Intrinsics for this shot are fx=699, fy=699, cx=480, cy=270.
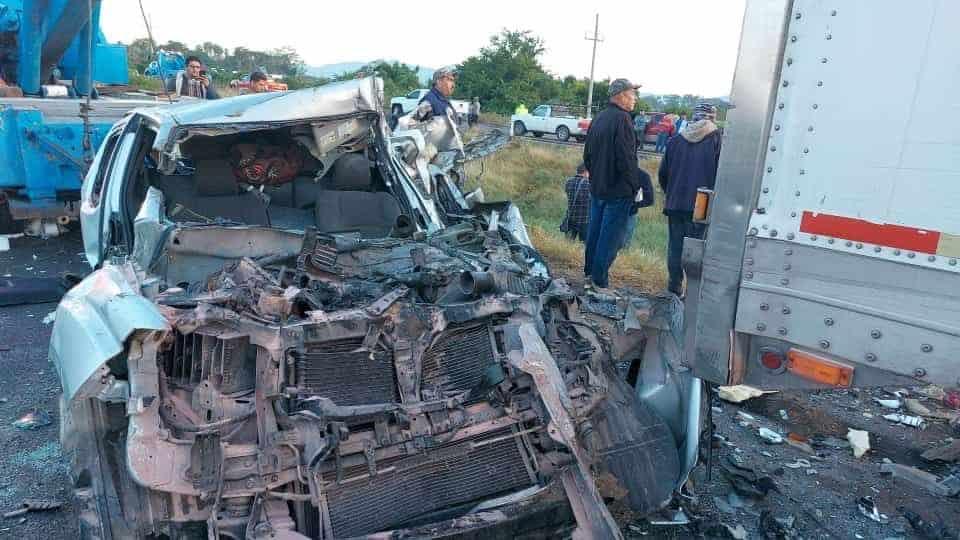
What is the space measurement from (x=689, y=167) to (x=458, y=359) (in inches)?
139

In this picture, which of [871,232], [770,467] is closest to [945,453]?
[770,467]

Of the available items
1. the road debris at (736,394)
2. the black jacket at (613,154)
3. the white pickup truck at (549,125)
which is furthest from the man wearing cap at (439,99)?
the white pickup truck at (549,125)

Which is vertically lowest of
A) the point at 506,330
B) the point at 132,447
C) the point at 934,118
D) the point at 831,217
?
the point at 132,447

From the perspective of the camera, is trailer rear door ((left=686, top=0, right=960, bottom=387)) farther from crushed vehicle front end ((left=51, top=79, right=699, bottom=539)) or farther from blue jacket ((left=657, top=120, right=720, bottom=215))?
blue jacket ((left=657, top=120, right=720, bottom=215))

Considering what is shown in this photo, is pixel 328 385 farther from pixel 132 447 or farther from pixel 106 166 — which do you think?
pixel 106 166

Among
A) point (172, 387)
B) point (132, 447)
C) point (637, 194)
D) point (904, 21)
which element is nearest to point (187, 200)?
point (172, 387)

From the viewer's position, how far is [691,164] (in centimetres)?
586

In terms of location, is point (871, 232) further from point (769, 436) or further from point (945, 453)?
point (945, 453)

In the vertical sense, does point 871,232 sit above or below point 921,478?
above

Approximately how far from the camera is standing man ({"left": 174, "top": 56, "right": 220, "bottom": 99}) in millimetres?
8750

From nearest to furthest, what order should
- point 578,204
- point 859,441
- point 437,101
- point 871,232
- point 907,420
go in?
point 871,232, point 859,441, point 907,420, point 437,101, point 578,204

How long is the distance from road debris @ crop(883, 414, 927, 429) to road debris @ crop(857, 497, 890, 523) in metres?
1.18

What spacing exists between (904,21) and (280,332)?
2.48 metres

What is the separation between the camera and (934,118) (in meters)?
2.22
